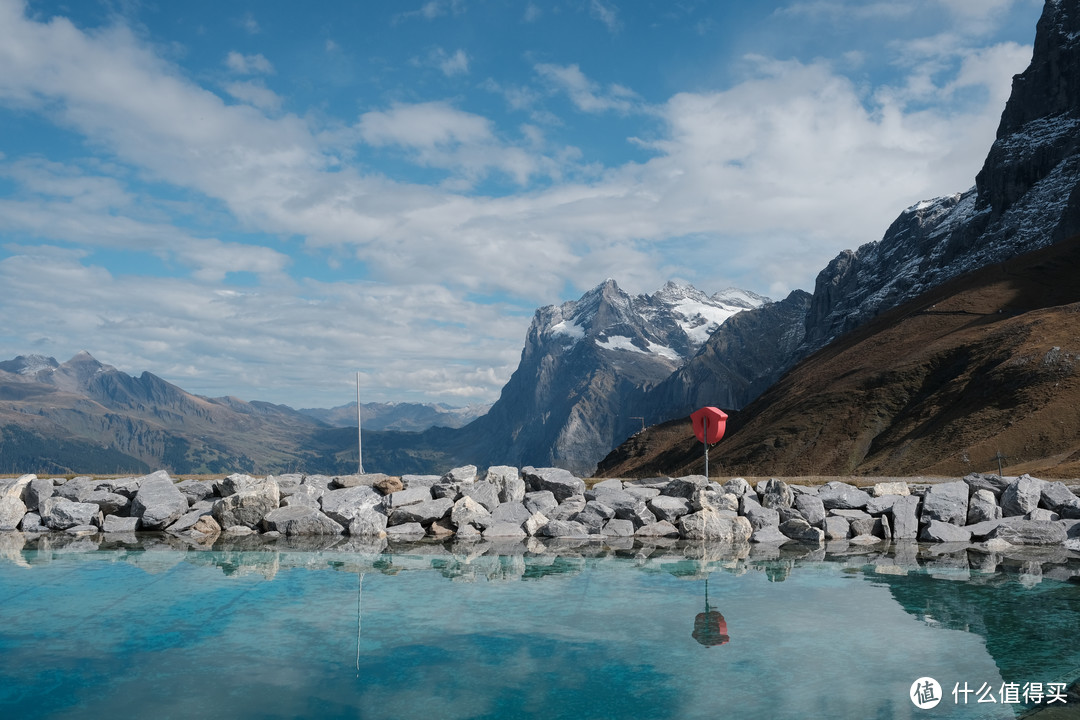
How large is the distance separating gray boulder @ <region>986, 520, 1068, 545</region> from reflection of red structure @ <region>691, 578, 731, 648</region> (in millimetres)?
14598

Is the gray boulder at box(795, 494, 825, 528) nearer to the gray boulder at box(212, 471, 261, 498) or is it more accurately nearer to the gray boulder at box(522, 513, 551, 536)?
the gray boulder at box(522, 513, 551, 536)

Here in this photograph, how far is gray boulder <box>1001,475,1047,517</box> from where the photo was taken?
27.1m

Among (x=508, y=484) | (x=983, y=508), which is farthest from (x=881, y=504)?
(x=508, y=484)

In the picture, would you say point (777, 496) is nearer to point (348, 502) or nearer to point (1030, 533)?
point (1030, 533)

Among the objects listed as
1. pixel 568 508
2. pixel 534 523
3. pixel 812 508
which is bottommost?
pixel 534 523

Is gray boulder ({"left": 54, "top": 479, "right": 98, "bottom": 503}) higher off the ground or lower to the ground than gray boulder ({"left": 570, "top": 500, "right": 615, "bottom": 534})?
higher

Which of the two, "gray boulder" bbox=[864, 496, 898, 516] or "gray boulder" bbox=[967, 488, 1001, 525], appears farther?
"gray boulder" bbox=[864, 496, 898, 516]

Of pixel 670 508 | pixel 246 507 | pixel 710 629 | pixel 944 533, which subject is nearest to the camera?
pixel 710 629

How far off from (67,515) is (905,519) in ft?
101

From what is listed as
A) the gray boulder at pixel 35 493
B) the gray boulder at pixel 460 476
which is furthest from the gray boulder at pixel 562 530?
the gray boulder at pixel 35 493

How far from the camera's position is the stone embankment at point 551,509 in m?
27.0

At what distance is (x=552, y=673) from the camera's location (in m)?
12.6

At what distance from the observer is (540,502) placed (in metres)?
30.1

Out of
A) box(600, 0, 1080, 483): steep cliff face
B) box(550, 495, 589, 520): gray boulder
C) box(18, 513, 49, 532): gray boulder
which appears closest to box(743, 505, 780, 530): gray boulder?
box(550, 495, 589, 520): gray boulder
